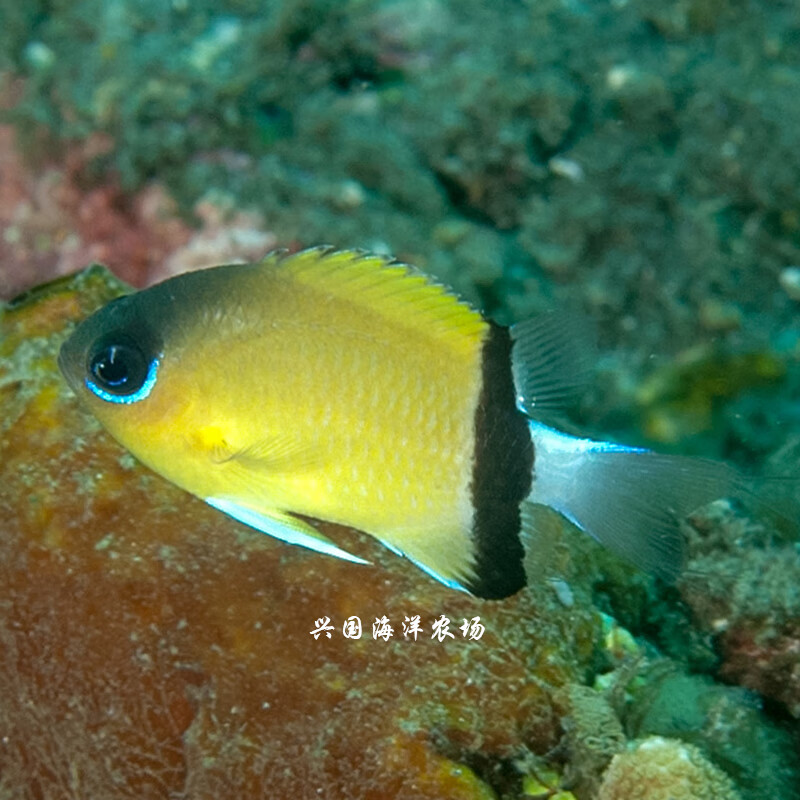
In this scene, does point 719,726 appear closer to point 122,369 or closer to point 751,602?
point 751,602

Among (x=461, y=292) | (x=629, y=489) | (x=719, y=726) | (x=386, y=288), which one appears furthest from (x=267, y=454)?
(x=719, y=726)

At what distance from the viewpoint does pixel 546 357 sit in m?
2.10

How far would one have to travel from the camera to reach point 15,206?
16.7 feet

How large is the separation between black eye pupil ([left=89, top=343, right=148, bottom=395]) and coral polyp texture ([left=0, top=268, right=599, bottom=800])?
0.69 meters

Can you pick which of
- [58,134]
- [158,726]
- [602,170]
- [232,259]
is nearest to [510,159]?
[602,170]

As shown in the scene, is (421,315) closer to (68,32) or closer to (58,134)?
(58,134)

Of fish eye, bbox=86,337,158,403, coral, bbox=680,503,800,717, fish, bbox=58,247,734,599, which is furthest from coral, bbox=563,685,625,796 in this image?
fish eye, bbox=86,337,158,403

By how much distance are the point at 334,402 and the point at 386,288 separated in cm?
33

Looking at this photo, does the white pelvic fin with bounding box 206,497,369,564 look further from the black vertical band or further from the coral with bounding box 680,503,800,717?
the coral with bounding box 680,503,800,717

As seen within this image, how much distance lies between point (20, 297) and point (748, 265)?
465 centimetres

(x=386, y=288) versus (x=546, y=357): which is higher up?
(x=386, y=288)

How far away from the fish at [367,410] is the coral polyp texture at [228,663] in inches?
20.1

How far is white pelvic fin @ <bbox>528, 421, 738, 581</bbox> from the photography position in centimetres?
194

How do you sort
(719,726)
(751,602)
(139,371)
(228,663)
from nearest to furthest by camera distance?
1. (139,371)
2. (228,663)
3. (719,726)
4. (751,602)
